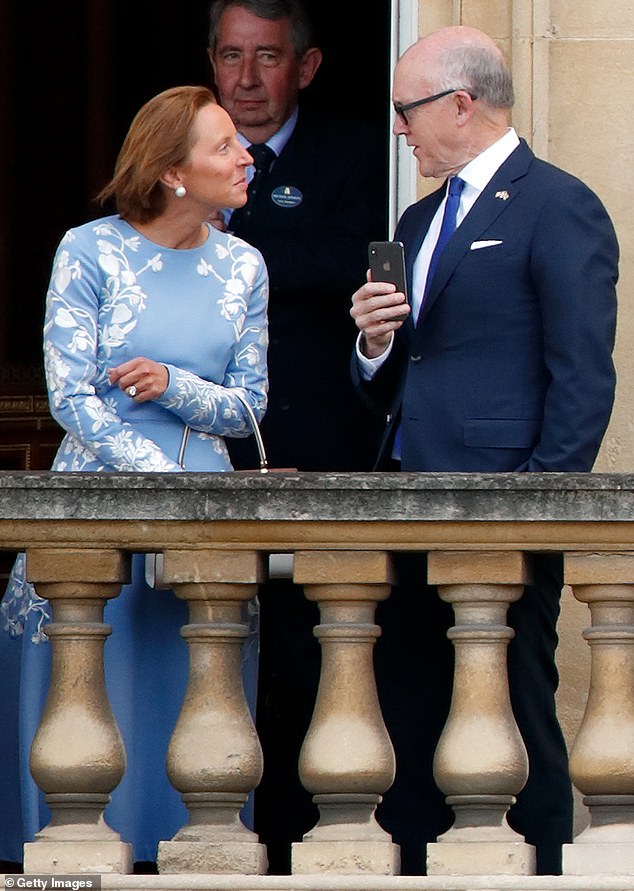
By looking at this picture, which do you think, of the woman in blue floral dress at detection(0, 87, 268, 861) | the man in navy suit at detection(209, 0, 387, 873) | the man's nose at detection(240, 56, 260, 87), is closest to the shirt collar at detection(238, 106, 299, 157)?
the man in navy suit at detection(209, 0, 387, 873)

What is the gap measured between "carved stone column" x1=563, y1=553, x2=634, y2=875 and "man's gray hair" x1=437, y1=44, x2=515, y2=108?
123 cm

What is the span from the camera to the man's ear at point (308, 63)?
6453mm

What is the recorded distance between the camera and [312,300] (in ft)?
20.9

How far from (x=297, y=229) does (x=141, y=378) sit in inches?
44.8

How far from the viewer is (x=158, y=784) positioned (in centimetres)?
526

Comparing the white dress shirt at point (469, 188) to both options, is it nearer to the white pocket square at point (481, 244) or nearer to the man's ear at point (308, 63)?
the white pocket square at point (481, 244)

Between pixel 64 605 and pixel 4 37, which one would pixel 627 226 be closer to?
pixel 64 605

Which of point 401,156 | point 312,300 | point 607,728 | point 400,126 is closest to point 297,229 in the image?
point 312,300

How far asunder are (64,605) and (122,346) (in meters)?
0.72

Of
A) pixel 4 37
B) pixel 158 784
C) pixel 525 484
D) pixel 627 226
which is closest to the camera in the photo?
pixel 525 484

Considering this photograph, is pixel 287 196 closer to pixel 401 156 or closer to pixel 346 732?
pixel 401 156

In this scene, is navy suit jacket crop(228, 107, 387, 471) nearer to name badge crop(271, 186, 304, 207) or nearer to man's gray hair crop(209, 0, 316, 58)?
name badge crop(271, 186, 304, 207)

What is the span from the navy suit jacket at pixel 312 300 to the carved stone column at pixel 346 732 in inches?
57.2

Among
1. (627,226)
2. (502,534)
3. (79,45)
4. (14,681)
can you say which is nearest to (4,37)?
(79,45)
